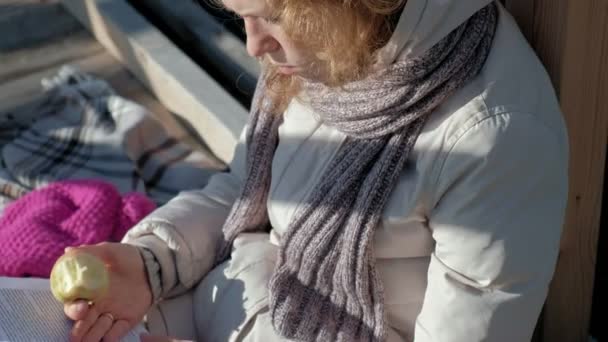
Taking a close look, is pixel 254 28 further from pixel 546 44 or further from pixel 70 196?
pixel 70 196

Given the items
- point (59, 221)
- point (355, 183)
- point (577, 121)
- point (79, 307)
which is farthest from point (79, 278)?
point (577, 121)

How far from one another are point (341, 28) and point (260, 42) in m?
0.12

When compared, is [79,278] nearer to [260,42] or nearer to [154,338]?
[154,338]

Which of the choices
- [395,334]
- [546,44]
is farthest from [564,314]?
[546,44]

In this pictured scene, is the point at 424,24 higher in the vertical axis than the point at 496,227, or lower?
higher

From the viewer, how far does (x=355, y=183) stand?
48.9 inches

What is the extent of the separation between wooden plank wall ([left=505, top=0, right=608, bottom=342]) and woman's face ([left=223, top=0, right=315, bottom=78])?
0.31 metres

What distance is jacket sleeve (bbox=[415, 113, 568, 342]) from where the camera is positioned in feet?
3.63

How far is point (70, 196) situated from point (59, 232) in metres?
0.12

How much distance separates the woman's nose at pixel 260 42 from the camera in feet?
3.79

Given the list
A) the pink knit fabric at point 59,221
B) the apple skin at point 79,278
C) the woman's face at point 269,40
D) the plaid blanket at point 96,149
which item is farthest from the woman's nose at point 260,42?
the plaid blanket at point 96,149

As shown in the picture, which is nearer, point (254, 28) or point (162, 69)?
point (254, 28)

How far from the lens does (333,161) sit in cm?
128

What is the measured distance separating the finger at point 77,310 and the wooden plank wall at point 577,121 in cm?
71
